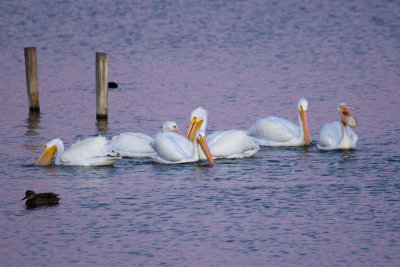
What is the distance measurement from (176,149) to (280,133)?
1.89m

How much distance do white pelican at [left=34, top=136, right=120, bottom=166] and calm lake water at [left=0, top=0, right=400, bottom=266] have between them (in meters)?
0.12

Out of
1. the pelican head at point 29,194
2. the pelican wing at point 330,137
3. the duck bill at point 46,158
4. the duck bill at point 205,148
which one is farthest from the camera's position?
the pelican wing at point 330,137

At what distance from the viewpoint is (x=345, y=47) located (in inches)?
1004

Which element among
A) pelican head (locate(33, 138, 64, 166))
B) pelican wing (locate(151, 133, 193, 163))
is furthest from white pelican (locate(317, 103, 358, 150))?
pelican head (locate(33, 138, 64, 166))

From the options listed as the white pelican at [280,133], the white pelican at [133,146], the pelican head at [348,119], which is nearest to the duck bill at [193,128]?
the white pelican at [280,133]

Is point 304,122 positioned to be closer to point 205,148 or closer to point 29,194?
point 205,148

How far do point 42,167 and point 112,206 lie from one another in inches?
90.4

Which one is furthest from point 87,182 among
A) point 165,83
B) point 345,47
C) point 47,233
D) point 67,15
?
point 67,15

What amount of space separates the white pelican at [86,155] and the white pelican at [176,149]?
1.88ft

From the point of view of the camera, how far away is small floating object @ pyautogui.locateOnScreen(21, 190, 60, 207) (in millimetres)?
10562

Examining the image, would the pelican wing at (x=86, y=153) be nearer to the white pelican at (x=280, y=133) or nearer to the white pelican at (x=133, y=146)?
the white pelican at (x=133, y=146)

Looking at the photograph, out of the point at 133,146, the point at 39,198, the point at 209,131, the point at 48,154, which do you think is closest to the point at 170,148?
A: the point at 133,146

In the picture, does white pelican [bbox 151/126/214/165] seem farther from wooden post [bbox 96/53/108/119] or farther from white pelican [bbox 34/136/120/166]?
wooden post [bbox 96/53/108/119]

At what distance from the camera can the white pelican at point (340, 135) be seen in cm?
1361
